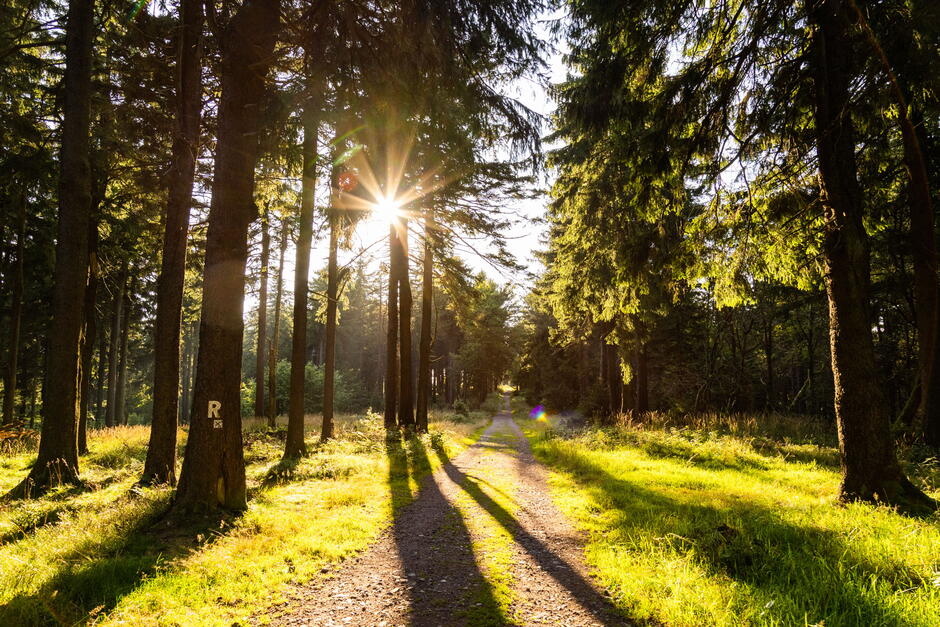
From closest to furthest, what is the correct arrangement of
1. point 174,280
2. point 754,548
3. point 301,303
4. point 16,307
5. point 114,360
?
1. point 754,548
2. point 174,280
3. point 301,303
4. point 16,307
5. point 114,360

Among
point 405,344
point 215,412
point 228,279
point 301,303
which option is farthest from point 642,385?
point 228,279

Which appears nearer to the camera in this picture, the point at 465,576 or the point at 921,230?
the point at 465,576

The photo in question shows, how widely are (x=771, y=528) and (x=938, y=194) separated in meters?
12.2

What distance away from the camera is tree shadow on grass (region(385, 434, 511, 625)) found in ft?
11.7

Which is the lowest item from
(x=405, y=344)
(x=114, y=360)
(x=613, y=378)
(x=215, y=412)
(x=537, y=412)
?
(x=537, y=412)

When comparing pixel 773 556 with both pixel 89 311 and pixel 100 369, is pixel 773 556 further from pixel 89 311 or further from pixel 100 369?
pixel 100 369

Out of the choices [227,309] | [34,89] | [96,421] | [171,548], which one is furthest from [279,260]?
[96,421]

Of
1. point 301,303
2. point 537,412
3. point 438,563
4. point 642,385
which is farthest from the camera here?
point 537,412

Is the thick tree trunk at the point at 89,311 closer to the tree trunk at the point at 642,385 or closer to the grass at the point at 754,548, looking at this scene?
the grass at the point at 754,548

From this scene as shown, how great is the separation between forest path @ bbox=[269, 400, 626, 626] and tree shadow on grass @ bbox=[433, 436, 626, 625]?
1cm

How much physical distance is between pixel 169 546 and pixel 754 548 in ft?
20.3

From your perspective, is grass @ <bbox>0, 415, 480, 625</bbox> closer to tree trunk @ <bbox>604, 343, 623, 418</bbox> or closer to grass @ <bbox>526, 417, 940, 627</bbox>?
grass @ <bbox>526, 417, 940, 627</bbox>

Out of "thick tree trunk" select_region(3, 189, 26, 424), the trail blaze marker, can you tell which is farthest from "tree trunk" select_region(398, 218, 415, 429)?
"thick tree trunk" select_region(3, 189, 26, 424)

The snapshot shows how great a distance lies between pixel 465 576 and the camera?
434 centimetres
